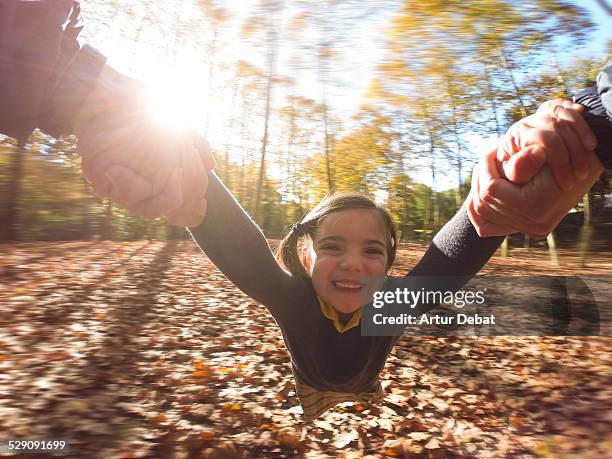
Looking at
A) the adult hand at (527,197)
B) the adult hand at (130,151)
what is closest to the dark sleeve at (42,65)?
the adult hand at (130,151)

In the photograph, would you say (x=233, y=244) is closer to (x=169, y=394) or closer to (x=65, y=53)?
(x=65, y=53)

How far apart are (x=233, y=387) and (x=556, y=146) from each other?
159 inches

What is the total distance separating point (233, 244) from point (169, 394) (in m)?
3.19

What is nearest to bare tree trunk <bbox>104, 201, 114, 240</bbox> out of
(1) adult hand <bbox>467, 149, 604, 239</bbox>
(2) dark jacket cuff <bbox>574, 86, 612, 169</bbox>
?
(1) adult hand <bbox>467, 149, 604, 239</bbox>

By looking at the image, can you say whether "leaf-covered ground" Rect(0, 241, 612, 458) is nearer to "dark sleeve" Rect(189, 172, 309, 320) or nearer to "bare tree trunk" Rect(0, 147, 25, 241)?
"dark sleeve" Rect(189, 172, 309, 320)

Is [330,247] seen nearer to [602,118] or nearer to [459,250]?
[459,250]

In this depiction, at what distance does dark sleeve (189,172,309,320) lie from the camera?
1.11 metres

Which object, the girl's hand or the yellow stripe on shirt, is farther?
the yellow stripe on shirt

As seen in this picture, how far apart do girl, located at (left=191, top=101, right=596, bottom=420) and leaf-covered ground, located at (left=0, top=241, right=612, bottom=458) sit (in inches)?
68.7

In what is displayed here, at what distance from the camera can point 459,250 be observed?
1.31m

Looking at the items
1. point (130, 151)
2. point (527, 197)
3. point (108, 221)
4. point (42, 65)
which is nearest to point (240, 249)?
point (130, 151)

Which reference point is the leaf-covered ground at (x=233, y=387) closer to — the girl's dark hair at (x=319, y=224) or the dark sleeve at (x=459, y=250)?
the girl's dark hair at (x=319, y=224)

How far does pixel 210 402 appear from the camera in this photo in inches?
145

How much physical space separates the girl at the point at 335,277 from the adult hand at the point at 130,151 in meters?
0.51
